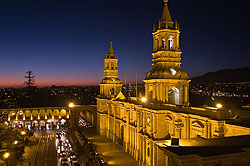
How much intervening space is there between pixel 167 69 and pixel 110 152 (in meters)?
19.1

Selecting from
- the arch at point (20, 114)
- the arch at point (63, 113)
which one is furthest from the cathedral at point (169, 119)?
the arch at point (20, 114)

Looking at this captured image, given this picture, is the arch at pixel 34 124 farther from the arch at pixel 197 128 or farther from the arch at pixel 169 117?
the arch at pixel 197 128

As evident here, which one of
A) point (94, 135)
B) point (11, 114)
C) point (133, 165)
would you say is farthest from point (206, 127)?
point (11, 114)

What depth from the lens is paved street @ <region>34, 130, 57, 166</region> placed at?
36.1m

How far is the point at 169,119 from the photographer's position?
27.8 meters

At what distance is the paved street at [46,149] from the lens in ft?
118

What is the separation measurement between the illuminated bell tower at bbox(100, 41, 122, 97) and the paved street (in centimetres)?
1539

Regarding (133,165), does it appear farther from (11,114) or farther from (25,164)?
(11,114)

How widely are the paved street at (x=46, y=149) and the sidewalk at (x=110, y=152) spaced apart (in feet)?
25.0

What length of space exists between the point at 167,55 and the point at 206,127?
37.4ft

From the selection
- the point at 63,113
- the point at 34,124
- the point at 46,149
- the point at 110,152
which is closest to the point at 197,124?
the point at 110,152

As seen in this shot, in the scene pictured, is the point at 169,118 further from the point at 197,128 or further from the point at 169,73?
the point at 169,73

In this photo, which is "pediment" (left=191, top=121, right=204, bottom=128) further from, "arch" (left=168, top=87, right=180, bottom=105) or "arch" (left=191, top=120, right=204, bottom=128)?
"arch" (left=168, top=87, right=180, bottom=105)

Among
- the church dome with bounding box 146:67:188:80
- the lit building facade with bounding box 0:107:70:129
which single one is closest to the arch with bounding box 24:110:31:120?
the lit building facade with bounding box 0:107:70:129
